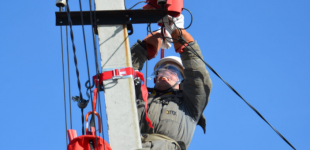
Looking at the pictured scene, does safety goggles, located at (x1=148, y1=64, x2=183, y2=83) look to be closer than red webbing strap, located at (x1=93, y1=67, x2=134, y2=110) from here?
No

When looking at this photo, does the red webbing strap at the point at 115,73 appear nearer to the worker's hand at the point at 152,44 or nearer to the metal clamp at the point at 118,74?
the metal clamp at the point at 118,74

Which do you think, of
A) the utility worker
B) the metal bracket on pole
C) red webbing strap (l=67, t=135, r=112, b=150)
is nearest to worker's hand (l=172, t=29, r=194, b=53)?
the utility worker

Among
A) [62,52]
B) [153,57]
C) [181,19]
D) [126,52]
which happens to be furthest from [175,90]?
[126,52]

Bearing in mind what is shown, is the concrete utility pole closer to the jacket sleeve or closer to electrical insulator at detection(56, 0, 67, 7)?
electrical insulator at detection(56, 0, 67, 7)

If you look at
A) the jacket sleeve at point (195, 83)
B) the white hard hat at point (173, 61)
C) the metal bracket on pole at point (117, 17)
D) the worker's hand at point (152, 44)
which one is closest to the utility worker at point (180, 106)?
the jacket sleeve at point (195, 83)

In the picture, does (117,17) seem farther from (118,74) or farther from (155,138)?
(155,138)

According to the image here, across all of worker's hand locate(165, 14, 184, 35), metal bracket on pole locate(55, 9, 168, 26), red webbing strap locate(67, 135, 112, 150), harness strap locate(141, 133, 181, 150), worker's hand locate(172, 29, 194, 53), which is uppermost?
worker's hand locate(165, 14, 184, 35)

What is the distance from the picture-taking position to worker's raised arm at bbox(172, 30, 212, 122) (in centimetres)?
666

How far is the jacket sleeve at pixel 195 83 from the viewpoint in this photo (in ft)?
21.8

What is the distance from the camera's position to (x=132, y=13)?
17.0ft

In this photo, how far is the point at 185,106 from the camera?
22.6ft

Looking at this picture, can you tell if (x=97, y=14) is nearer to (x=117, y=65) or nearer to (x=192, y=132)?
(x=117, y=65)

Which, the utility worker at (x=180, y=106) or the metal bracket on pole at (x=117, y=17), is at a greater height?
the metal bracket on pole at (x=117, y=17)

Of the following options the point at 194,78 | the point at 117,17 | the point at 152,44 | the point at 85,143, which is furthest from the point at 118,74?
the point at 152,44
